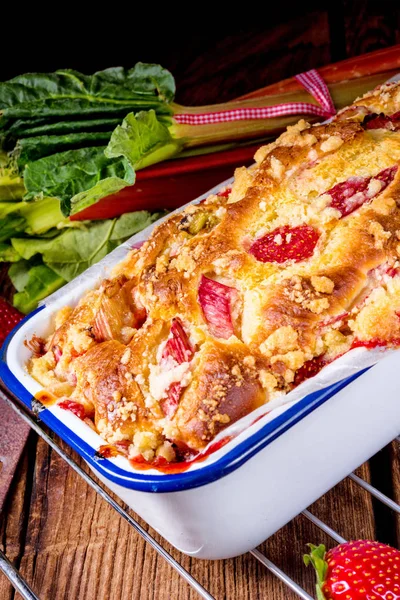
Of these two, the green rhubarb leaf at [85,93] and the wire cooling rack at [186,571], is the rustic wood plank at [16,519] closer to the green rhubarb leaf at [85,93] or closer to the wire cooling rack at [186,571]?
the wire cooling rack at [186,571]

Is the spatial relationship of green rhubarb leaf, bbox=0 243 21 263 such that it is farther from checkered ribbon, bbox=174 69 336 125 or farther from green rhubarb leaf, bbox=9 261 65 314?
checkered ribbon, bbox=174 69 336 125

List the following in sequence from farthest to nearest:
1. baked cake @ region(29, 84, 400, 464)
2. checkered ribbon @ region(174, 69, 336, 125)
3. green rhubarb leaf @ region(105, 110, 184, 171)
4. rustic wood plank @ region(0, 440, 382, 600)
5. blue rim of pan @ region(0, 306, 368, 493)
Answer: checkered ribbon @ region(174, 69, 336, 125) → green rhubarb leaf @ region(105, 110, 184, 171) → rustic wood plank @ region(0, 440, 382, 600) → baked cake @ region(29, 84, 400, 464) → blue rim of pan @ region(0, 306, 368, 493)

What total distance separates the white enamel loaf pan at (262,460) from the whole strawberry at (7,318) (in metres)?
0.60

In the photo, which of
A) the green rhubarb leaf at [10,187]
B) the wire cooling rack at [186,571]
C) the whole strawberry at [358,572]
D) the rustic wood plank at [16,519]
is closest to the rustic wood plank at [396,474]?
the wire cooling rack at [186,571]

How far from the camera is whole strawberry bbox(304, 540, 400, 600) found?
59.6 inches

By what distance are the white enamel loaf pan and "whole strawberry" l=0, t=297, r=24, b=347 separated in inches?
23.8

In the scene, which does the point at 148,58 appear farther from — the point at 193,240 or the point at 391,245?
the point at 391,245

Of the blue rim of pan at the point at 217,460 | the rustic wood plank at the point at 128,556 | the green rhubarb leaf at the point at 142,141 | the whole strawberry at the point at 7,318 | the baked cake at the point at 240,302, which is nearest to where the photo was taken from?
the blue rim of pan at the point at 217,460

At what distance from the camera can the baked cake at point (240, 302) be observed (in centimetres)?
166

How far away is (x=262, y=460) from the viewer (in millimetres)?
1598

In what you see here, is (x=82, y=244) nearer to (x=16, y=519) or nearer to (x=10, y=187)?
(x=10, y=187)

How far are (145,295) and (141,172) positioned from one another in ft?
2.69

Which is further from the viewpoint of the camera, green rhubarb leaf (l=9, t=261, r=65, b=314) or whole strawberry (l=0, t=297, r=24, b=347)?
green rhubarb leaf (l=9, t=261, r=65, b=314)

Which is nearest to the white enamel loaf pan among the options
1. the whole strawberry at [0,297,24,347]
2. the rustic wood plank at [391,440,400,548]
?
the rustic wood plank at [391,440,400,548]
